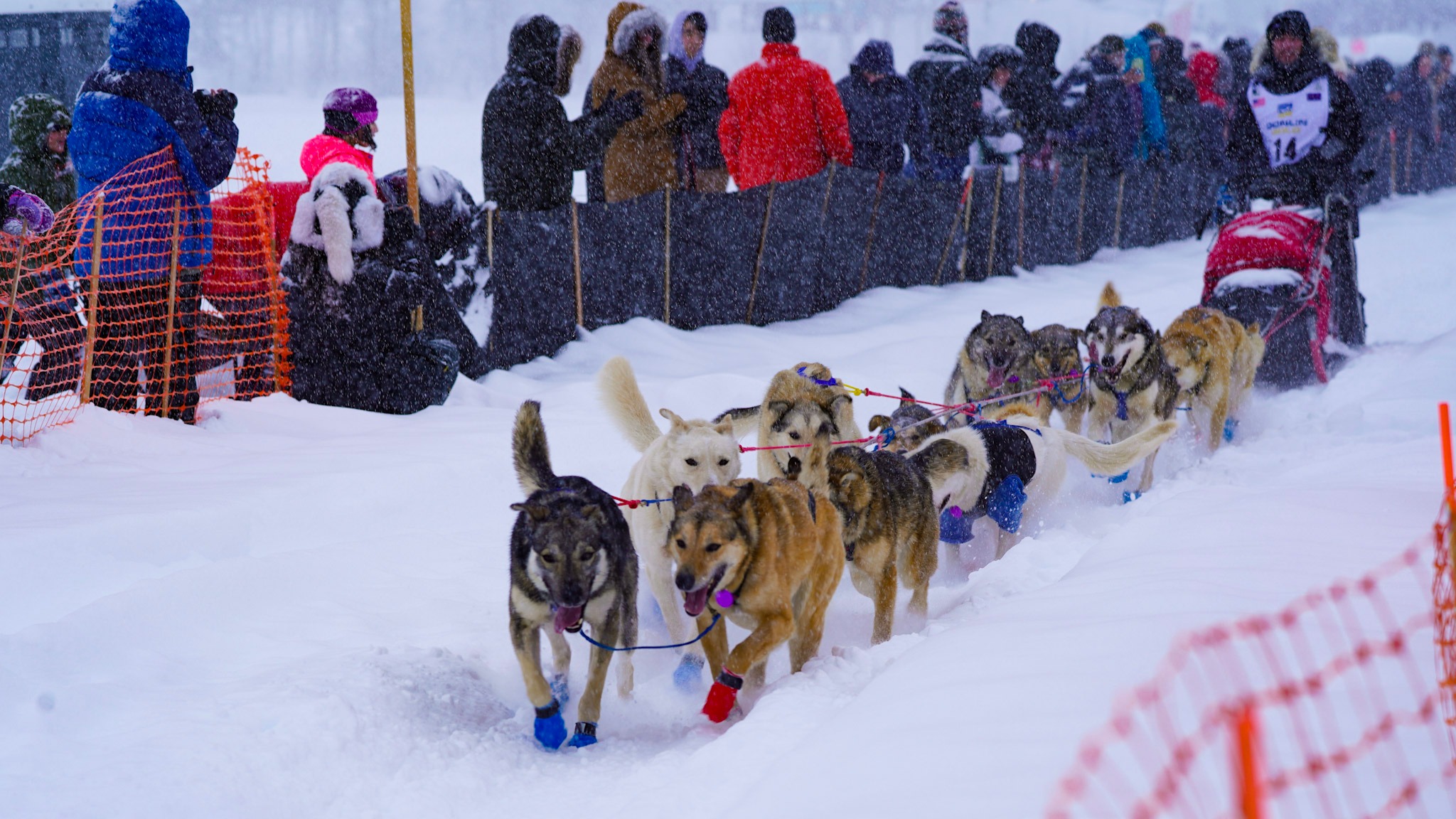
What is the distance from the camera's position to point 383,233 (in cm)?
571

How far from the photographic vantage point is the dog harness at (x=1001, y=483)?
14.1ft

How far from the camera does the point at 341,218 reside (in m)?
5.51

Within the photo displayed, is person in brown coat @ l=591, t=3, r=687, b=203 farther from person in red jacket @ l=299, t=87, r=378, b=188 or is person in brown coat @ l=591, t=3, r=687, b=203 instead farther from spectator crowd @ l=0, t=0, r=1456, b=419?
person in red jacket @ l=299, t=87, r=378, b=188

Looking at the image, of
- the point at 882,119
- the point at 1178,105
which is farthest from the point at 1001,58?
the point at 1178,105

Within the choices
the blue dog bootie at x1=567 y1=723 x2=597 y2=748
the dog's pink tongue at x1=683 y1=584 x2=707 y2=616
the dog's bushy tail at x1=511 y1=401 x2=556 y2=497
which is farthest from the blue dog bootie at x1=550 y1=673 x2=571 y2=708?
the dog's pink tongue at x1=683 y1=584 x2=707 y2=616

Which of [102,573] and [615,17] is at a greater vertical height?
[615,17]

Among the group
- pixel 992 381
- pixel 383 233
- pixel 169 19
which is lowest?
pixel 992 381

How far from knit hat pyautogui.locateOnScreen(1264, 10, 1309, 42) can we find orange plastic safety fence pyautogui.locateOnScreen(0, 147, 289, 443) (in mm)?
6015

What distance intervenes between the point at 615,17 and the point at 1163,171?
9.13 m

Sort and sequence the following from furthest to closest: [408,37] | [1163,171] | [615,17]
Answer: [1163,171], [615,17], [408,37]

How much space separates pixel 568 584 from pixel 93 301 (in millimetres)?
3145

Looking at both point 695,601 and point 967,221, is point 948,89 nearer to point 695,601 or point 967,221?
point 967,221

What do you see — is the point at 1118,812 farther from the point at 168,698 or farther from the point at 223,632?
the point at 223,632

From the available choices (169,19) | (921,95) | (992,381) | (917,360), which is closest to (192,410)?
(169,19)
